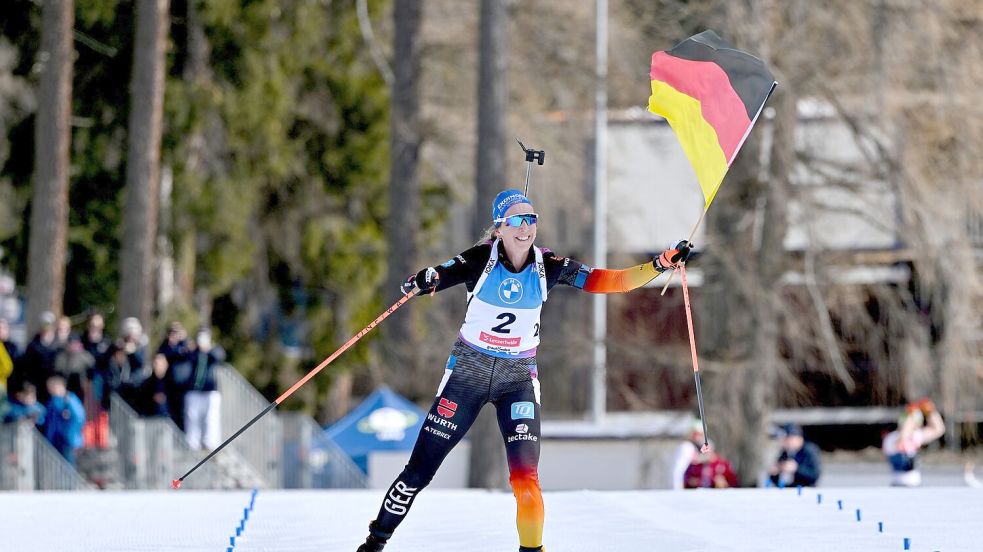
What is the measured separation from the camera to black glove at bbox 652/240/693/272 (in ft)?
26.7

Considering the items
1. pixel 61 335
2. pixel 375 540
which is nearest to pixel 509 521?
pixel 375 540

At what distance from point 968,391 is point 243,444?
9145 millimetres

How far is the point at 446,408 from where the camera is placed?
8227 mm

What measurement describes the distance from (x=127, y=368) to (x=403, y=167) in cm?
998

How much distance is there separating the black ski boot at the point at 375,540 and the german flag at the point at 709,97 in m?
2.40

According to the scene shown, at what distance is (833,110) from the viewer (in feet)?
70.6

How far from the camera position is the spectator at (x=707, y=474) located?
15.8 m

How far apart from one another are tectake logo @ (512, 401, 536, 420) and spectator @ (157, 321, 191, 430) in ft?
33.3

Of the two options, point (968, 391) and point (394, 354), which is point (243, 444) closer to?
point (394, 354)

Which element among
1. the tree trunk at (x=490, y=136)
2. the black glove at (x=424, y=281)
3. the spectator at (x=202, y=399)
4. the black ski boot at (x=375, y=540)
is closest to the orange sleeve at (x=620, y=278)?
the black glove at (x=424, y=281)

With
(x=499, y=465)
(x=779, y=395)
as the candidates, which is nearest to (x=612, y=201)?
(x=779, y=395)

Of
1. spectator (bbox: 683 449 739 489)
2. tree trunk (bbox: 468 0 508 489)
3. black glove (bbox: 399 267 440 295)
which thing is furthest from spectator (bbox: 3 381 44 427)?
black glove (bbox: 399 267 440 295)

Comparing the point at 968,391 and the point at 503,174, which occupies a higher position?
the point at 503,174

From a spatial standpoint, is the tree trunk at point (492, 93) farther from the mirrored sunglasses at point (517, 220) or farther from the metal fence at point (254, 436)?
the mirrored sunglasses at point (517, 220)
